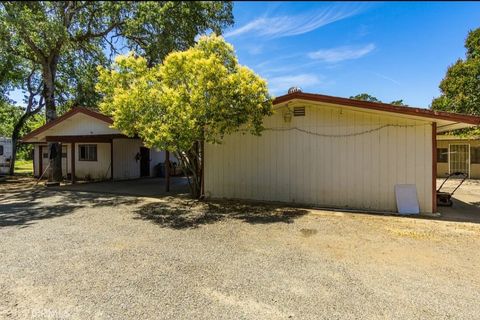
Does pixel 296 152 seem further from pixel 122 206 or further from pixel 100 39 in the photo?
pixel 100 39

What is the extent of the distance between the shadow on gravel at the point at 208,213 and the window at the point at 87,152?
29.8 ft

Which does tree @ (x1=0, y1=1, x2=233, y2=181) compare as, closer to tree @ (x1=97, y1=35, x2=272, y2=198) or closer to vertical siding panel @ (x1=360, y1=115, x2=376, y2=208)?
tree @ (x1=97, y1=35, x2=272, y2=198)

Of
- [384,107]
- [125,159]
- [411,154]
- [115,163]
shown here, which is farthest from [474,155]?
[115,163]

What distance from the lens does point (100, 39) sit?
16953mm

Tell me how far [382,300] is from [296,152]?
19.0 ft

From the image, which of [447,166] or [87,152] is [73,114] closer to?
[87,152]

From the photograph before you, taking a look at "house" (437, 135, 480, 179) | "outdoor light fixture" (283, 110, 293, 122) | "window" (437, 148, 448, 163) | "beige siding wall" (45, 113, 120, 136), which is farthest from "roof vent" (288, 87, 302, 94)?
"window" (437, 148, 448, 163)

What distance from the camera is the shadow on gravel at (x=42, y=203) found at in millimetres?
7770

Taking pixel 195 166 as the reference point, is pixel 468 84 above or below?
above

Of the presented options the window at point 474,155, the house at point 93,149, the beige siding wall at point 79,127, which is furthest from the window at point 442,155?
the beige siding wall at point 79,127

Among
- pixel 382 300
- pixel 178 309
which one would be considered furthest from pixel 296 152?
pixel 178 309

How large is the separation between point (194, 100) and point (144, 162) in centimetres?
1127

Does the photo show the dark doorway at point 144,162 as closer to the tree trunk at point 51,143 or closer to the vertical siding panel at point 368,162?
the tree trunk at point 51,143

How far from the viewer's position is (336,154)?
8.55 meters
